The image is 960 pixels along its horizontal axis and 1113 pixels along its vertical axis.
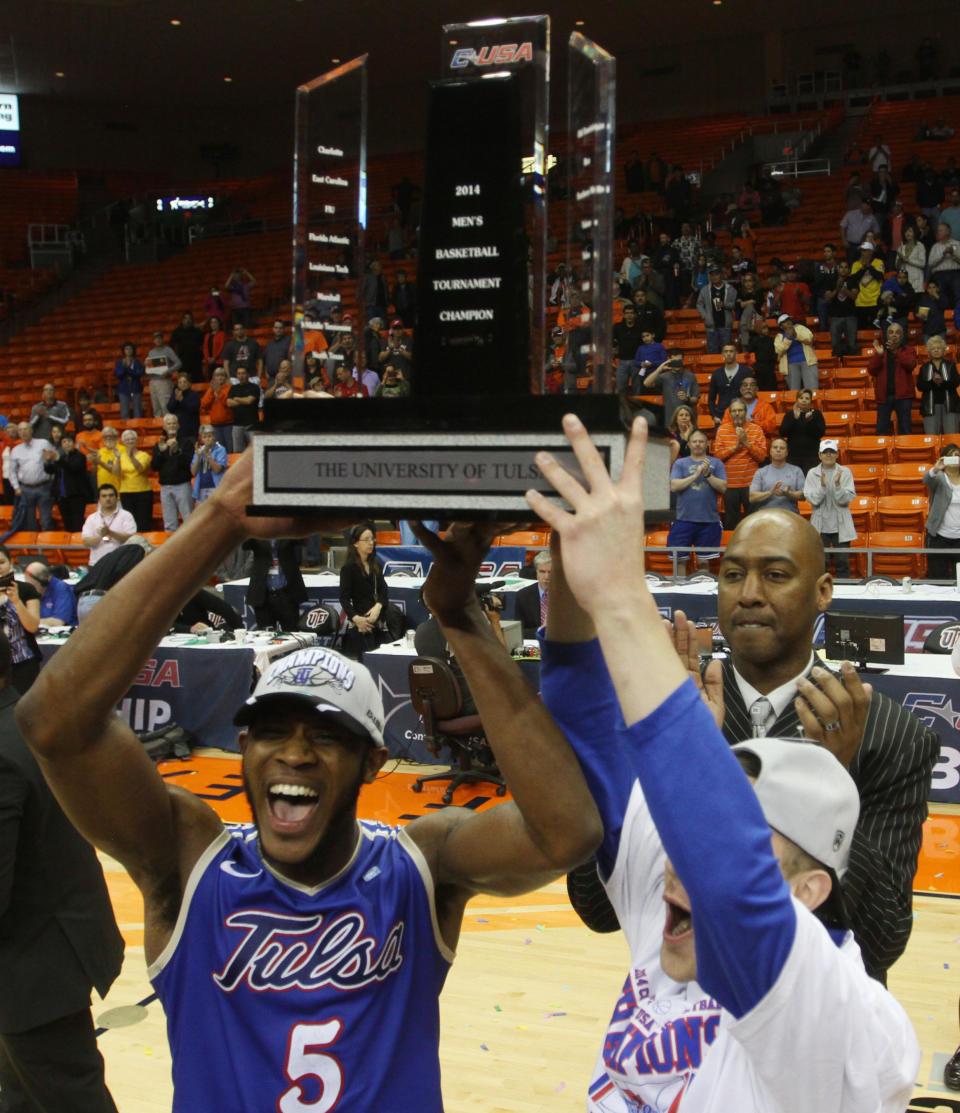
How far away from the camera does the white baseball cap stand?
69.1 inches

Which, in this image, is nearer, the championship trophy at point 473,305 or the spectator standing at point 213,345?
the championship trophy at point 473,305

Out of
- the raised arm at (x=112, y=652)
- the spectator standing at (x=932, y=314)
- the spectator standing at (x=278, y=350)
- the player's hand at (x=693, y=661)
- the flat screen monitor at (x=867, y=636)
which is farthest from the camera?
the spectator standing at (x=932, y=314)

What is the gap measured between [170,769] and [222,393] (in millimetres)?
6181

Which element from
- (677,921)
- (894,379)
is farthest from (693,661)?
(894,379)

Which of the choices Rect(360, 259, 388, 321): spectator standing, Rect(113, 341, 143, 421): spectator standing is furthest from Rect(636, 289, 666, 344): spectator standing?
Rect(360, 259, 388, 321): spectator standing

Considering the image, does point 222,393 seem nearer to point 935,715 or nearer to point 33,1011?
point 935,715

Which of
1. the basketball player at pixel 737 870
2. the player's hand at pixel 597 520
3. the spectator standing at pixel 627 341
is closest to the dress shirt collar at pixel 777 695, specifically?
the basketball player at pixel 737 870

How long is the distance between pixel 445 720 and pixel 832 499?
5.22 meters

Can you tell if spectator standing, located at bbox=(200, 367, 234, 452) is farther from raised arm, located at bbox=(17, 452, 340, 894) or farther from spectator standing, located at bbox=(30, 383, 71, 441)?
raised arm, located at bbox=(17, 452, 340, 894)

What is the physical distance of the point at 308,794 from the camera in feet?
5.74

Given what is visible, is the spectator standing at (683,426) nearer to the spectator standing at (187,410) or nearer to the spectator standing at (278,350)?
the spectator standing at (278,350)

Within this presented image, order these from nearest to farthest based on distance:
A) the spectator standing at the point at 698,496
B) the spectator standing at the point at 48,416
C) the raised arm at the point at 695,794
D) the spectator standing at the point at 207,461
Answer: the raised arm at the point at 695,794, the spectator standing at the point at 698,496, the spectator standing at the point at 207,461, the spectator standing at the point at 48,416

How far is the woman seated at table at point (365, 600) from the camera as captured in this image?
9953 mm

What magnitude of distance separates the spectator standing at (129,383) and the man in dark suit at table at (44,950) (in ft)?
49.9
